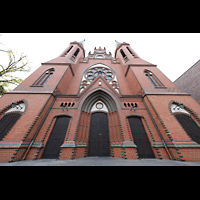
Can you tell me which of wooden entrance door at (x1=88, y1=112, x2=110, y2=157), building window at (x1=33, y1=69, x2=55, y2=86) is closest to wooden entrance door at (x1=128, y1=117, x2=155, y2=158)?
wooden entrance door at (x1=88, y1=112, x2=110, y2=157)

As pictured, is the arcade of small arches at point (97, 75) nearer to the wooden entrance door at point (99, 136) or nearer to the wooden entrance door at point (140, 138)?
the wooden entrance door at point (99, 136)

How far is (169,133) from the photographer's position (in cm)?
636

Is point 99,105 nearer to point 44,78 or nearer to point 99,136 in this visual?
point 99,136

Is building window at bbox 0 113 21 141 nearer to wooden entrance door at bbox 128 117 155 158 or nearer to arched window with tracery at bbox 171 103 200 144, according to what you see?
wooden entrance door at bbox 128 117 155 158

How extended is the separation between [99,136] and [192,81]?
1608 centimetres

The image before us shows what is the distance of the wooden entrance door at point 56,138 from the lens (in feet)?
21.5

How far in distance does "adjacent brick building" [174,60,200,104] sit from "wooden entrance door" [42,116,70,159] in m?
17.0

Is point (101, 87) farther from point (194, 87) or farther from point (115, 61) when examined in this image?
point (194, 87)

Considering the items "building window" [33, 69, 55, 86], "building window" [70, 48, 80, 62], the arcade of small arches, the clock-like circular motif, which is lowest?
the clock-like circular motif

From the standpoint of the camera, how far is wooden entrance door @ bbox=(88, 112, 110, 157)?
7.57 m

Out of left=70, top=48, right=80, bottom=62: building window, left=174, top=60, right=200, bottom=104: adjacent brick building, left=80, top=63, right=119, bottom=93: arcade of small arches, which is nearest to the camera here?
left=174, top=60, right=200, bottom=104: adjacent brick building

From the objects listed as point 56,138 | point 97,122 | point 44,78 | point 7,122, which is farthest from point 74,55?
point 56,138
